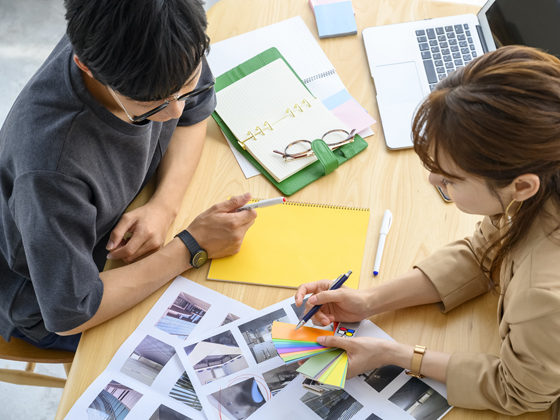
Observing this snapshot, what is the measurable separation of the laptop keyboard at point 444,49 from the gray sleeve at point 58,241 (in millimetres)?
925

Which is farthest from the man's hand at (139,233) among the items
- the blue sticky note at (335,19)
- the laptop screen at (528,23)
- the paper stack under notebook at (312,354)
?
the laptop screen at (528,23)

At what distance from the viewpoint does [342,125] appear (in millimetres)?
1263

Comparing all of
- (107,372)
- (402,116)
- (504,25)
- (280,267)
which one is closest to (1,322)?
(107,372)

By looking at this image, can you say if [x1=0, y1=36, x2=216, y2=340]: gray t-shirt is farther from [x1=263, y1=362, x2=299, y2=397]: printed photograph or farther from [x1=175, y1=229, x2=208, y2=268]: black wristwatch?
[x1=263, y1=362, x2=299, y2=397]: printed photograph

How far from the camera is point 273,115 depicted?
1.28m

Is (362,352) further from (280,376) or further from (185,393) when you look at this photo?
(185,393)

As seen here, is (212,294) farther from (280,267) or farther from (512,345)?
(512,345)

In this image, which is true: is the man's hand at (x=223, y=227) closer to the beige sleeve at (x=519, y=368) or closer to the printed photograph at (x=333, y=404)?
the printed photograph at (x=333, y=404)

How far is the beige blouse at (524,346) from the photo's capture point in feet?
2.57

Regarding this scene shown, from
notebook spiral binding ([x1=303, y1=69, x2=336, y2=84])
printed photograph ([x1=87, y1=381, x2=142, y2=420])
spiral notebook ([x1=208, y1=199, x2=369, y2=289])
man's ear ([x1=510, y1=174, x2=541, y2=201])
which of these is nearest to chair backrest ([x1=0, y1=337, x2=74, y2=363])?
printed photograph ([x1=87, y1=381, x2=142, y2=420])

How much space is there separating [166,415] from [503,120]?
0.76 m

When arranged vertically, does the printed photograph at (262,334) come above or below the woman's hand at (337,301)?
below

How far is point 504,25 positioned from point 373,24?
0.36 m

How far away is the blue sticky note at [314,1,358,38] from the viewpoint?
1.44 m
